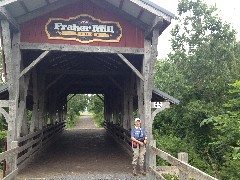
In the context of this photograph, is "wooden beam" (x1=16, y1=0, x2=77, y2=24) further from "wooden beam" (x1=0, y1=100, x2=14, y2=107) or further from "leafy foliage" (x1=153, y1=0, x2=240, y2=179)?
"leafy foliage" (x1=153, y1=0, x2=240, y2=179)

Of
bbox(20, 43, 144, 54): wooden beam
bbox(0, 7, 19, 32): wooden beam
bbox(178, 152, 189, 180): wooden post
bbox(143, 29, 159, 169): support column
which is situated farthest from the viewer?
bbox(143, 29, 159, 169): support column

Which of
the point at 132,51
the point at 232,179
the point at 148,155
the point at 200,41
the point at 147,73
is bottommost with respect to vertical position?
the point at 232,179

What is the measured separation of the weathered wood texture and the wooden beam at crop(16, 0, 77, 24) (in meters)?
0.10

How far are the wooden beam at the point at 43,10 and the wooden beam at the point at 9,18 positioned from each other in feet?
1.06

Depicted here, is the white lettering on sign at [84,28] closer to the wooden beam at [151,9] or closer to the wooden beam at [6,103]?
the wooden beam at [151,9]

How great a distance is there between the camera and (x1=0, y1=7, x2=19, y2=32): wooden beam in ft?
29.4

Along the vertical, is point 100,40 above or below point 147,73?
above

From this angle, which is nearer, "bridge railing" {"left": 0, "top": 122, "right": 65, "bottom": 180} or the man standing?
"bridge railing" {"left": 0, "top": 122, "right": 65, "bottom": 180}

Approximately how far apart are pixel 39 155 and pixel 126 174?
16.7 feet

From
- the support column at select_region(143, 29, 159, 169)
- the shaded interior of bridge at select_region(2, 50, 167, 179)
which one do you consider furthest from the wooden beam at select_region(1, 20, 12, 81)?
the support column at select_region(143, 29, 159, 169)

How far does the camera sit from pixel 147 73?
10.6 meters

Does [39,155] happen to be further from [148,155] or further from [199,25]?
[199,25]

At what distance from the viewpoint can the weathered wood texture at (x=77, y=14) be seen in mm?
10180

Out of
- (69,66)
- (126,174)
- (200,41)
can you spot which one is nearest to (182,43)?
(200,41)
